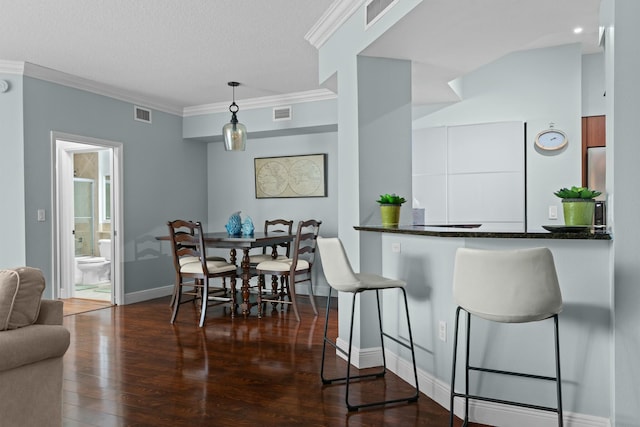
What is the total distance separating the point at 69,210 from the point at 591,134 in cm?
633

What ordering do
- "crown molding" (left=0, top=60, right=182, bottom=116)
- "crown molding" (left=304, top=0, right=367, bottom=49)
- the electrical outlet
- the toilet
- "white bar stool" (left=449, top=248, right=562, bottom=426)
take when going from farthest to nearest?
the toilet, "crown molding" (left=0, top=60, right=182, bottom=116), "crown molding" (left=304, top=0, right=367, bottom=49), the electrical outlet, "white bar stool" (left=449, top=248, right=562, bottom=426)

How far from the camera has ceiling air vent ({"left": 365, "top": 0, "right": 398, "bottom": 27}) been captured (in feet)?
10.3

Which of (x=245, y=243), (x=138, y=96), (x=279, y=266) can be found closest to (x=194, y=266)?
(x=245, y=243)

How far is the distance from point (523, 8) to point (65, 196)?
5.92m

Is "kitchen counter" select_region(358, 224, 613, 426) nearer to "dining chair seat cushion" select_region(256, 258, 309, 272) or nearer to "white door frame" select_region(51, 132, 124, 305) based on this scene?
"dining chair seat cushion" select_region(256, 258, 309, 272)

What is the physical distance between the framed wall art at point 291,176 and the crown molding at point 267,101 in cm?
78

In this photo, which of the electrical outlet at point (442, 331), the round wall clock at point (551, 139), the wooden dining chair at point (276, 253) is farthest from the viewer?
the wooden dining chair at point (276, 253)

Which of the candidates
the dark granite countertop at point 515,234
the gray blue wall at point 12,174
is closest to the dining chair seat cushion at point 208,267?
the gray blue wall at point 12,174

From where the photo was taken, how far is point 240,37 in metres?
A: 4.22

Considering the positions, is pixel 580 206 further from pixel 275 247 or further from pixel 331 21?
pixel 275 247

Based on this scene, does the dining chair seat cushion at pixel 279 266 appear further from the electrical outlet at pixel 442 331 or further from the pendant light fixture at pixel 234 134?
the electrical outlet at pixel 442 331

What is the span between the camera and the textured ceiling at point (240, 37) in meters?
3.08

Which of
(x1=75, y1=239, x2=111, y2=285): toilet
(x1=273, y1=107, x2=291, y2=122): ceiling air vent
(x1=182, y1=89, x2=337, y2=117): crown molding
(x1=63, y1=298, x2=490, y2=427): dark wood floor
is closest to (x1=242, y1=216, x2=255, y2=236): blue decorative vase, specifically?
(x1=63, y1=298, x2=490, y2=427): dark wood floor

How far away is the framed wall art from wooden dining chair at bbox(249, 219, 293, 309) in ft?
1.43
